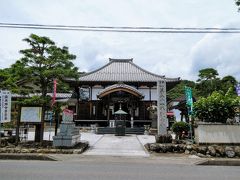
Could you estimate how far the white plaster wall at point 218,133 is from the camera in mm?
14117

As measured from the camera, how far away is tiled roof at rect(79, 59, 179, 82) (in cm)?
3781

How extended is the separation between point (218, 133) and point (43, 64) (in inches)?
401

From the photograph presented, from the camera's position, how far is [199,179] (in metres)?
7.77

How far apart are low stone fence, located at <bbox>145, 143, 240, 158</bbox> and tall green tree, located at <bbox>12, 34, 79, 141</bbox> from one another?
6324 millimetres

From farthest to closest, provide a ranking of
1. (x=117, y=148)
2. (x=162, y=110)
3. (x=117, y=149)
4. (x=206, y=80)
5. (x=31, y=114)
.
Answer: (x=206, y=80), (x=162, y=110), (x=117, y=148), (x=31, y=114), (x=117, y=149)

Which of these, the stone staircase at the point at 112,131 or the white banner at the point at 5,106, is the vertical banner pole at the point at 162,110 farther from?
the stone staircase at the point at 112,131

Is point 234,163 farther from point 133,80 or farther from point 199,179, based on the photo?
point 133,80

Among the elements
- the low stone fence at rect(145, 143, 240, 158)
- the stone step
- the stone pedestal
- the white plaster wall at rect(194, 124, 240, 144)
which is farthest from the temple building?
the white plaster wall at rect(194, 124, 240, 144)

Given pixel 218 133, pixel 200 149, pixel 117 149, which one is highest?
pixel 218 133

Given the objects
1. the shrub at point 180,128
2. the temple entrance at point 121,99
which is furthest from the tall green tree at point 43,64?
the temple entrance at point 121,99

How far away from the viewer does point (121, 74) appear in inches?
1575

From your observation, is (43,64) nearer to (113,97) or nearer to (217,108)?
(217,108)

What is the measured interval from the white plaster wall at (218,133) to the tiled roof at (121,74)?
2328cm

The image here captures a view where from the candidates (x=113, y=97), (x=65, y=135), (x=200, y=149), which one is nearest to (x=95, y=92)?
(x=113, y=97)
